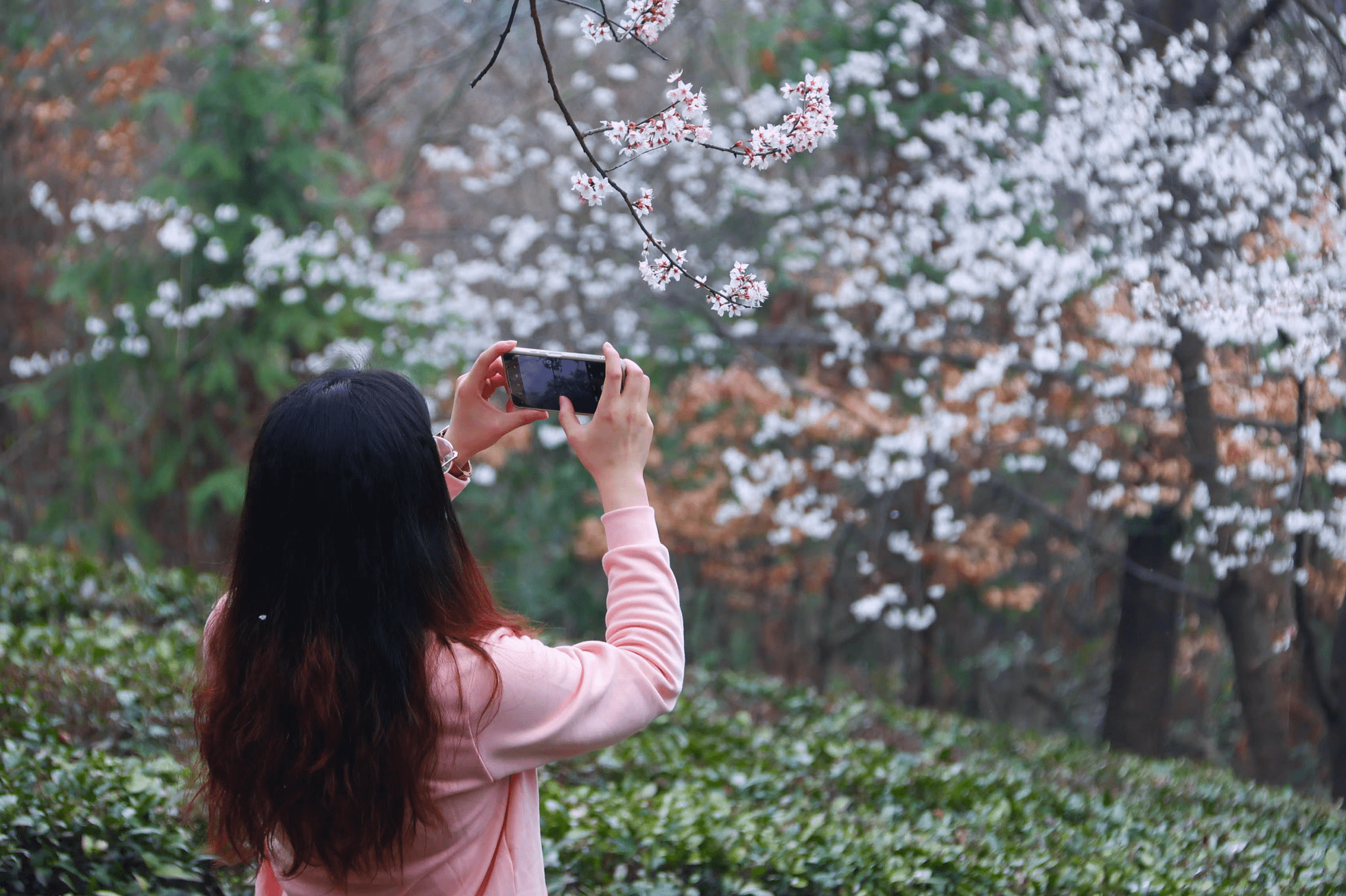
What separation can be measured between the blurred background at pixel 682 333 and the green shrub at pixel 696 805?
1925 millimetres

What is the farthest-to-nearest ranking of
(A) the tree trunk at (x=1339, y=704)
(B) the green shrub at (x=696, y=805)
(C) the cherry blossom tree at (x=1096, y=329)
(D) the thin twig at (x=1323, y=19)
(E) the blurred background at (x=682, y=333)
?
(E) the blurred background at (x=682, y=333) → (C) the cherry blossom tree at (x=1096, y=329) → (A) the tree trunk at (x=1339, y=704) → (D) the thin twig at (x=1323, y=19) → (B) the green shrub at (x=696, y=805)

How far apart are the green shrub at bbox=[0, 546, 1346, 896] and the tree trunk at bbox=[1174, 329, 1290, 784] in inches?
54.2

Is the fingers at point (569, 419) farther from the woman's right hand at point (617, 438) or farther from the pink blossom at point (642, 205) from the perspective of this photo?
the pink blossom at point (642, 205)

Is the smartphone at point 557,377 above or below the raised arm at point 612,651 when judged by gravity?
above

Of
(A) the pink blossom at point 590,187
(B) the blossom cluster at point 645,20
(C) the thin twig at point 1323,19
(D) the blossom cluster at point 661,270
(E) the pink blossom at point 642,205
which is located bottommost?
(D) the blossom cluster at point 661,270

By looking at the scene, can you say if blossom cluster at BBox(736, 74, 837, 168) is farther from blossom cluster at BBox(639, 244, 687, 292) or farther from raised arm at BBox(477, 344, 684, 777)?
raised arm at BBox(477, 344, 684, 777)

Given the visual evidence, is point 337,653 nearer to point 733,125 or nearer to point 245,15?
point 733,125

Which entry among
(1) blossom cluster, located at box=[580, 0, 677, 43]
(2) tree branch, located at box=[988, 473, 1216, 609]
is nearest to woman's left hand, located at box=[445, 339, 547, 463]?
(1) blossom cluster, located at box=[580, 0, 677, 43]

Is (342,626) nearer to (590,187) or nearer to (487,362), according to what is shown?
(487,362)

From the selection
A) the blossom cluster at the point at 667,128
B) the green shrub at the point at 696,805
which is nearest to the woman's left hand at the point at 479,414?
the blossom cluster at the point at 667,128

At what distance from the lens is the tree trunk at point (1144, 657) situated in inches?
306

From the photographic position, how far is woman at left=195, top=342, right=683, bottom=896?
123 centimetres

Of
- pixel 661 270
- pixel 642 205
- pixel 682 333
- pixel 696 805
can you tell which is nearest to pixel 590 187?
pixel 642 205

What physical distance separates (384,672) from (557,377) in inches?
18.0
